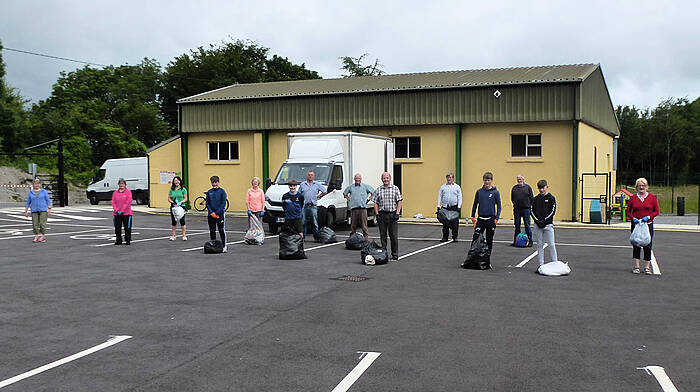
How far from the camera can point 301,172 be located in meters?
20.3

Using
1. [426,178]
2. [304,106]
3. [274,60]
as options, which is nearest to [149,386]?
[426,178]

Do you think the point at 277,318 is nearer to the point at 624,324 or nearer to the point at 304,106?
the point at 624,324

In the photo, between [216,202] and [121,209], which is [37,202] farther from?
[216,202]

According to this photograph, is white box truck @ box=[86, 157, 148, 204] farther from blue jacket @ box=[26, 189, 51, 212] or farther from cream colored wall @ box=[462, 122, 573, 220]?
cream colored wall @ box=[462, 122, 573, 220]

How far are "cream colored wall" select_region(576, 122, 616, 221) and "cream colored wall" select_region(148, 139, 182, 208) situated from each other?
19330mm

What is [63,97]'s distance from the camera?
65.5 m

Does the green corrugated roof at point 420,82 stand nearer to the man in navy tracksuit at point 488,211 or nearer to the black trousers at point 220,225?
the man in navy tracksuit at point 488,211

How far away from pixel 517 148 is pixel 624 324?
62.6 feet

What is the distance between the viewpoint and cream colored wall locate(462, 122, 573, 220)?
82.1 feet

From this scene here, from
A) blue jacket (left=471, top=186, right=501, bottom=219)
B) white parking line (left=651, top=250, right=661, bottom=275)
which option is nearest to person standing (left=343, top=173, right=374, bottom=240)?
blue jacket (left=471, top=186, right=501, bottom=219)

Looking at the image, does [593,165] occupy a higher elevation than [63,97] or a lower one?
lower

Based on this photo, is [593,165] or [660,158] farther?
[660,158]

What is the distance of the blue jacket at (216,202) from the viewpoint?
1524 cm

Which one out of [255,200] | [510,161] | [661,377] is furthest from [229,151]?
[661,377]
